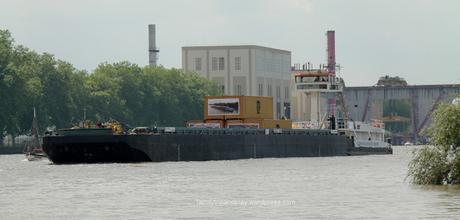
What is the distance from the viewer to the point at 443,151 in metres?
63.0

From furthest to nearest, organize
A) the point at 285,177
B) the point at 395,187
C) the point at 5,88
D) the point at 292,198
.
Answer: the point at 5,88 < the point at 285,177 < the point at 395,187 < the point at 292,198

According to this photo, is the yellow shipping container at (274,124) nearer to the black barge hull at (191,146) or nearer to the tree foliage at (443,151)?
the black barge hull at (191,146)

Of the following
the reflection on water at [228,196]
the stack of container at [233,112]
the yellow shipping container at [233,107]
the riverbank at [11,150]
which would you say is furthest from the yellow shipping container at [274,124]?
the reflection on water at [228,196]

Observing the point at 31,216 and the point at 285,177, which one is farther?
the point at 285,177

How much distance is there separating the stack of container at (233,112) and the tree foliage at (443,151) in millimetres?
86535

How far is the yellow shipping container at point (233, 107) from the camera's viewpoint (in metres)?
151

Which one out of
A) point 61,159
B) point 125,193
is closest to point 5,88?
point 61,159

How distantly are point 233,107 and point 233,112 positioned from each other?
81 centimetres

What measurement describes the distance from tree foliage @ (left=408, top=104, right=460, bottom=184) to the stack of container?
3407 inches

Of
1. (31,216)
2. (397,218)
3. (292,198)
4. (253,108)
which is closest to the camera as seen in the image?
(397,218)

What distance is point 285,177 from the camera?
8156cm

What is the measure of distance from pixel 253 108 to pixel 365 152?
19.2 metres

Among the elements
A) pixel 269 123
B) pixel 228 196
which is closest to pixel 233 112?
pixel 269 123

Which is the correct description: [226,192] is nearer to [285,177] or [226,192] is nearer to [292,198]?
[292,198]
